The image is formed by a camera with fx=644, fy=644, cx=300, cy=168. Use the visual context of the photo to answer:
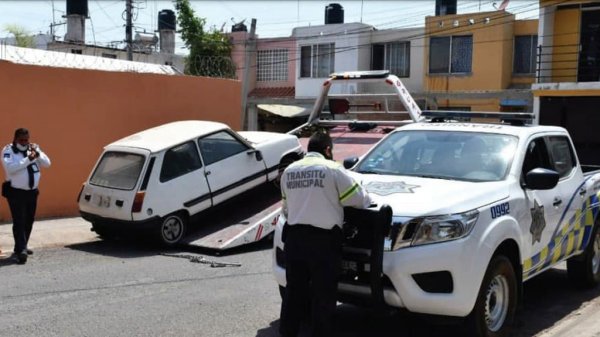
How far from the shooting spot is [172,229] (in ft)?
30.2

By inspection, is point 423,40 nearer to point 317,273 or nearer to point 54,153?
point 54,153

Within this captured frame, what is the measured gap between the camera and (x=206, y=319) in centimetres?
575

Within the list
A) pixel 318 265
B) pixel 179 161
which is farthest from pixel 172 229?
pixel 318 265

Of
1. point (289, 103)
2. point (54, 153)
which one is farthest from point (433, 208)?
point (289, 103)

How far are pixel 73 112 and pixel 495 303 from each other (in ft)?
29.9

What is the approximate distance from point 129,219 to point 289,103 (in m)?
17.6

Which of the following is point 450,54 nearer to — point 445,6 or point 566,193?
point 445,6

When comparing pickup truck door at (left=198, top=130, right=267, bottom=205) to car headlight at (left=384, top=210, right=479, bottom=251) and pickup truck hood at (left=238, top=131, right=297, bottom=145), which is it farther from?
car headlight at (left=384, top=210, right=479, bottom=251)

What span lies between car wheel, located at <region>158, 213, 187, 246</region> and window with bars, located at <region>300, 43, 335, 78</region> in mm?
22977

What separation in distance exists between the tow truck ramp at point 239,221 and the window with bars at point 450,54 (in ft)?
62.2

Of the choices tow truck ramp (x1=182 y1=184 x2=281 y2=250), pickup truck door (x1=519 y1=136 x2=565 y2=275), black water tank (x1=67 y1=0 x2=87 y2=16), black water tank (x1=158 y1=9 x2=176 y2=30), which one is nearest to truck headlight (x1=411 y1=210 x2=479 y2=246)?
pickup truck door (x1=519 y1=136 x2=565 y2=275)

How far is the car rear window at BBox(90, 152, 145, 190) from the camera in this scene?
357 inches

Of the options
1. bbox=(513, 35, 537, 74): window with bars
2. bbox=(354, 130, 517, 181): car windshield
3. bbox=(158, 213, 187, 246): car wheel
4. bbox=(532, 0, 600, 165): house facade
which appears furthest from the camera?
bbox=(513, 35, 537, 74): window with bars

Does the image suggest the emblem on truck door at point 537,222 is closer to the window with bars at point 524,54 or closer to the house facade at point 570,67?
the house facade at point 570,67
